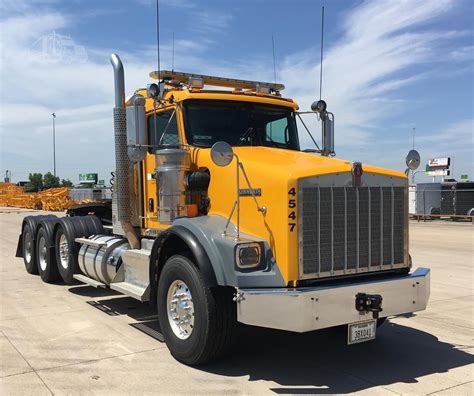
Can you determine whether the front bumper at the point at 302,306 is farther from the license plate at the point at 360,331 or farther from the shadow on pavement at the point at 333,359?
the shadow on pavement at the point at 333,359

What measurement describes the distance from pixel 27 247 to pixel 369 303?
26.5ft

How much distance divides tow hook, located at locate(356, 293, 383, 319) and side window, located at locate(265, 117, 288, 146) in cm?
246

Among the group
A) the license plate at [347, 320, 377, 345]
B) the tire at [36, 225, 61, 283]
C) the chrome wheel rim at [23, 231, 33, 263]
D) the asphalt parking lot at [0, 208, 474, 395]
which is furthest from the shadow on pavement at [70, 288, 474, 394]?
the chrome wheel rim at [23, 231, 33, 263]

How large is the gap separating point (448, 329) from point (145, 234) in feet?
13.2

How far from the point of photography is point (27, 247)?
1039 centimetres

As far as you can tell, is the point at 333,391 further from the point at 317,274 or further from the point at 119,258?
the point at 119,258

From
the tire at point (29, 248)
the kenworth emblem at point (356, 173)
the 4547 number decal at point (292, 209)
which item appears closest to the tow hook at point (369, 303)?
the 4547 number decal at point (292, 209)

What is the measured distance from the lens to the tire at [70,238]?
8383 millimetres

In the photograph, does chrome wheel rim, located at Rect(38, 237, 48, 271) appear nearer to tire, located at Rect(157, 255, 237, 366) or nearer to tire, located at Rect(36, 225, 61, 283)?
tire, located at Rect(36, 225, 61, 283)

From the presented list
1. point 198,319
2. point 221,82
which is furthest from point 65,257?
point 198,319

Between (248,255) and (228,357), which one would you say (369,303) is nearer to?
(248,255)

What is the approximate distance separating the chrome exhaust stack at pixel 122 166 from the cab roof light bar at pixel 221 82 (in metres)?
0.47

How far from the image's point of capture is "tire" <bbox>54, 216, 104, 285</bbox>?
8383mm

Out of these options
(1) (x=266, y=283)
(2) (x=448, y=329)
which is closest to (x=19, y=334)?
(1) (x=266, y=283)
